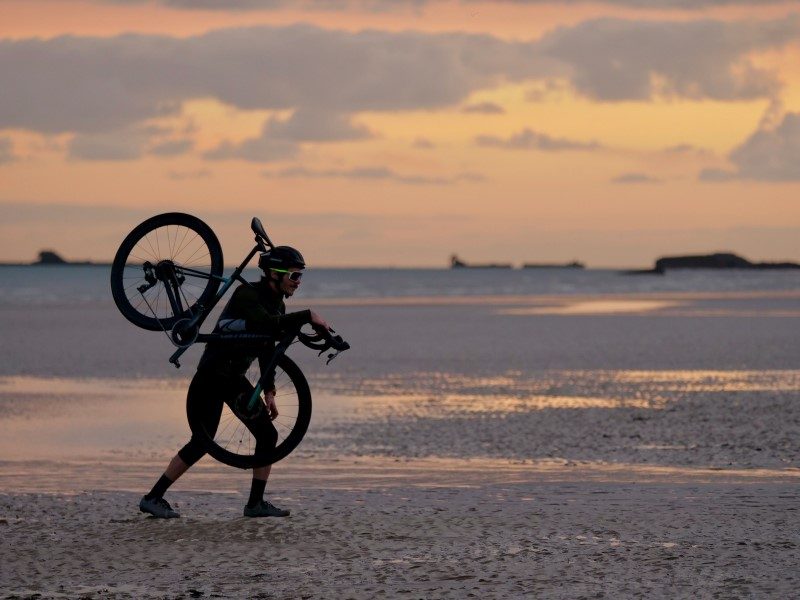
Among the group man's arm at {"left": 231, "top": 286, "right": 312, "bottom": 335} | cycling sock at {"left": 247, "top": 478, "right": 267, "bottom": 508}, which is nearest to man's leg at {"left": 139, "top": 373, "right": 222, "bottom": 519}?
cycling sock at {"left": 247, "top": 478, "right": 267, "bottom": 508}

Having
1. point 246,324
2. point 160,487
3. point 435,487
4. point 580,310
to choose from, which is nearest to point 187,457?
point 160,487

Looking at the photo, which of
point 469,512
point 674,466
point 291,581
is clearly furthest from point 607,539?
point 674,466

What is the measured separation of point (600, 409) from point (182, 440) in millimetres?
6374

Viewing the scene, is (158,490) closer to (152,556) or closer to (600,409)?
(152,556)

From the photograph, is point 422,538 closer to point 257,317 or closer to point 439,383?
point 257,317

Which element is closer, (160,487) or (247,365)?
(247,365)

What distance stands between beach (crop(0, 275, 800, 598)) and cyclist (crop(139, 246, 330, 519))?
0.24 meters

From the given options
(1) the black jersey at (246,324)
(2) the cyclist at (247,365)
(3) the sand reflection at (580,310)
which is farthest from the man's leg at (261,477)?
(3) the sand reflection at (580,310)

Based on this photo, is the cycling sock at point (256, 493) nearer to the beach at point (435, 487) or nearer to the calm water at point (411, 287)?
the beach at point (435, 487)

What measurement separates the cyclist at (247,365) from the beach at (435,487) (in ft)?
0.80

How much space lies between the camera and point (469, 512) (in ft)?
32.4

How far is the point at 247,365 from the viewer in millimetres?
9680

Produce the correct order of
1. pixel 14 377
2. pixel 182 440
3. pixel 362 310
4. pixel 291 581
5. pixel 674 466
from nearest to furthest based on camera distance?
pixel 291 581
pixel 674 466
pixel 182 440
pixel 14 377
pixel 362 310

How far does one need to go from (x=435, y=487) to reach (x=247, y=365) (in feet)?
8.12
